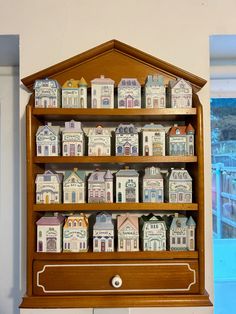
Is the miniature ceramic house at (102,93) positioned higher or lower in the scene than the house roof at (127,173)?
higher

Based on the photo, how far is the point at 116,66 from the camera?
4.29 feet

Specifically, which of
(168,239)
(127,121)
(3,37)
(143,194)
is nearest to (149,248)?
(168,239)

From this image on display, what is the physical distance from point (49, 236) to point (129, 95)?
67 centimetres

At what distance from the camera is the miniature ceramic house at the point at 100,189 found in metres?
1.19

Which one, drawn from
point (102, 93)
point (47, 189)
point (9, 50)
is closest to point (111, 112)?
point (102, 93)

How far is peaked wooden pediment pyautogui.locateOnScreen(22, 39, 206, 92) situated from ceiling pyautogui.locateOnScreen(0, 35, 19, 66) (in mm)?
279

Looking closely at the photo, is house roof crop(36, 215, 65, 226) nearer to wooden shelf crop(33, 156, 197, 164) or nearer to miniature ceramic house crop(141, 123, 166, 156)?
wooden shelf crop(33, 156, 197, 164)

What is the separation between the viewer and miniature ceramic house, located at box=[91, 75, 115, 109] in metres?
1.21

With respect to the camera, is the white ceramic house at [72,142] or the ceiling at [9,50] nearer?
the white ceramic house at [72,142]

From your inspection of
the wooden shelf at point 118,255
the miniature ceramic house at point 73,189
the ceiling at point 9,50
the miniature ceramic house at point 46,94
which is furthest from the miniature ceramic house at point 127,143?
the ceiling at point 9,50

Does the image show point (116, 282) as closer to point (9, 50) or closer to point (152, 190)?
point (152, 190)

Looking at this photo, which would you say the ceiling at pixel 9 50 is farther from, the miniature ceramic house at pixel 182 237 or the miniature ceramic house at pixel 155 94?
the miniature ceramic house at pixel 182 237

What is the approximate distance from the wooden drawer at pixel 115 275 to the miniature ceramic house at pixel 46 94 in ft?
2.12

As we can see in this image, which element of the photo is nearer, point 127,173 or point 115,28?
point 127,173
